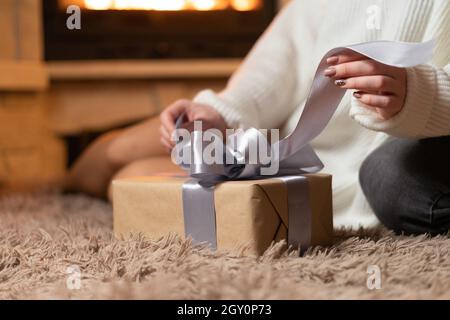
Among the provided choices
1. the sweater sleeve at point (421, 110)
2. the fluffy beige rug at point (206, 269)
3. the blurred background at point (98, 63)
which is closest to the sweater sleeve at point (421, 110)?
the sweater sleeve at point (421, 110)

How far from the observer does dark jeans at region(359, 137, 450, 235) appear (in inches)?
32.5

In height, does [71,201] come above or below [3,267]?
below

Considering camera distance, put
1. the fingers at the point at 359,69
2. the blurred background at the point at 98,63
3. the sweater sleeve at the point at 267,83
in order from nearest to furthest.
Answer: the fingers at the point at 359,69, the sweater sleeve at the point at 267,83, the blurred background at the point at 98,63

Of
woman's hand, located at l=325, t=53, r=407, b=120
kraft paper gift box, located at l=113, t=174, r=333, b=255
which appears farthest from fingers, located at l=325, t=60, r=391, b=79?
kraft paper gift box, located at l=113, t=174, r=333, b=255

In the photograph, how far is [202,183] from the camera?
2.42 feet

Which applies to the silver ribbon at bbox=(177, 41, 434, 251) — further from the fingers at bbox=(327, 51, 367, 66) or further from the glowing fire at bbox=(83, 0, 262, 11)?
the glowing fire at bbox=(83, 0, 262, 11)

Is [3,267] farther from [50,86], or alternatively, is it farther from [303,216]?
[50,86]

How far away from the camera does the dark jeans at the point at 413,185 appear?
0.83 metres

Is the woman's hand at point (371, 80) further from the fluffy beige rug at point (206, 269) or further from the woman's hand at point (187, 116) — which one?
the woman's hand at point (187, 116)

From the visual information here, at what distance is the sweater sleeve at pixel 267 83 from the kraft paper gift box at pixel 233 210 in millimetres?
306
